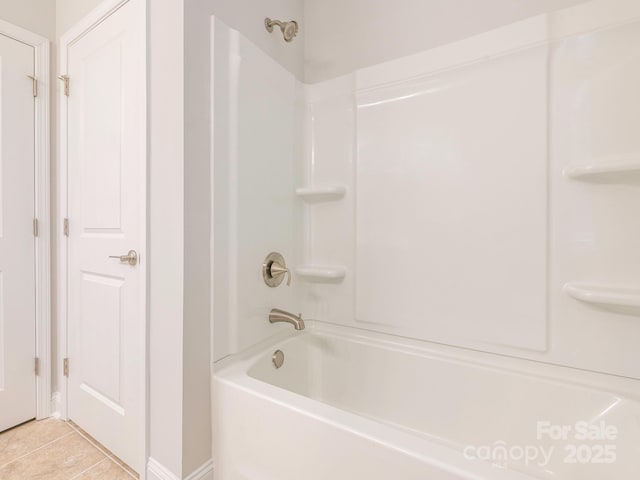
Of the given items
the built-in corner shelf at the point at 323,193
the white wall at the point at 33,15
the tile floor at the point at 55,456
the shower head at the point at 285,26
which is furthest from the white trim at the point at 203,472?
the white wall at the point at 33,15

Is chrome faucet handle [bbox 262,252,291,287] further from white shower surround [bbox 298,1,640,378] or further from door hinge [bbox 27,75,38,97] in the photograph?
door hinge [bbox 27,75,38,97]

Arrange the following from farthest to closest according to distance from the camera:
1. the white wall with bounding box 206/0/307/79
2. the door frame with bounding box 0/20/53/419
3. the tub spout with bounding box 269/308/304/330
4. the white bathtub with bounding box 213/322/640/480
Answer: the door frame with bounding box 0/20/53/419, the tub spout with bounding box 269/308/304/330, the white wall with bounding box 206/0/307/79, the white bathtub with bounding box 213/322/640/480

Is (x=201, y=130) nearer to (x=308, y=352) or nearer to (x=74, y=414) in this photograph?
(x=308, y=352)

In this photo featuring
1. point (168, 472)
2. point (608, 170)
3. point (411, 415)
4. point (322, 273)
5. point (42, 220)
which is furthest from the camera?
point (42, 220)

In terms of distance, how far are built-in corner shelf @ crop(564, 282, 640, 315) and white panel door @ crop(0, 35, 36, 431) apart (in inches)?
101

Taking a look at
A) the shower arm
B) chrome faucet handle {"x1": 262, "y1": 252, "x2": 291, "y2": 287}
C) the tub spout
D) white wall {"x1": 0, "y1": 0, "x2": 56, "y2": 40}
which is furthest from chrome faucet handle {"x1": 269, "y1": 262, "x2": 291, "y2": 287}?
white wall {"x1": 0, "y1": 0, "x2": 56, "y2": 40}

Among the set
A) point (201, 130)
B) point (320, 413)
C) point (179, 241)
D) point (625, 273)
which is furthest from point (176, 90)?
point (625, 273)

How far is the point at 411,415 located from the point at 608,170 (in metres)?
1.21

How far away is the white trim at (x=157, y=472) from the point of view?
1124mm

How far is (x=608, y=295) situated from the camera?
1.02m

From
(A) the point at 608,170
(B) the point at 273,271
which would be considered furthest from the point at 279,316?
(A) the point at 608,170

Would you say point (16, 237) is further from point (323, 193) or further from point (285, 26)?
point (285, 26)

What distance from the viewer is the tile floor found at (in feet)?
4.28

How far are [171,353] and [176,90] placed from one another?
0.96 meters
